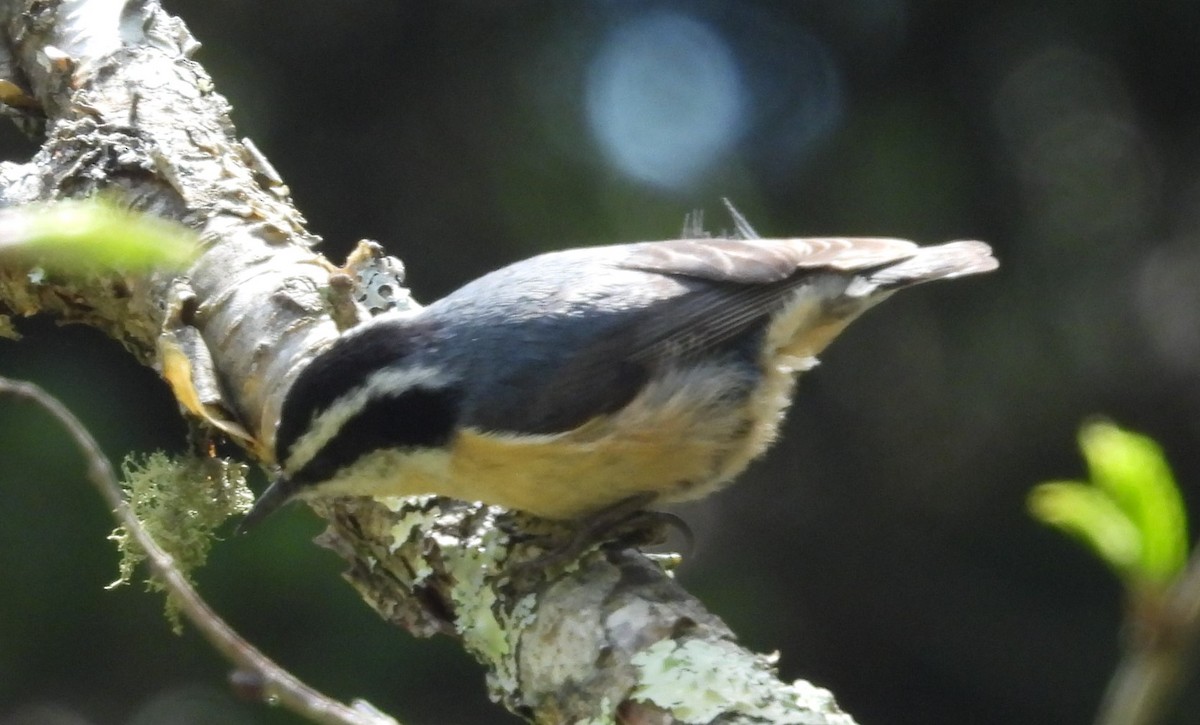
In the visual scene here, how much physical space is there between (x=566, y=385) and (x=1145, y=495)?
4.03 feet

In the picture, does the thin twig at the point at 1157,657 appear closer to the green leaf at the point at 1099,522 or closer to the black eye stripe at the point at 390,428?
the green leaf at the point at 1099,522

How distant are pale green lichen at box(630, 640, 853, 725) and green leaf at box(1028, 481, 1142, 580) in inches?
27.9

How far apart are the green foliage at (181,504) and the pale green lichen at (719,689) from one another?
0.76 metres

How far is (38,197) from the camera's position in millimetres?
2127

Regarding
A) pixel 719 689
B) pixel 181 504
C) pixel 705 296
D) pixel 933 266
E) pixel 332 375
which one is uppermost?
pixel 933 266

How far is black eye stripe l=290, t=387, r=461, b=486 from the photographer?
176 cm

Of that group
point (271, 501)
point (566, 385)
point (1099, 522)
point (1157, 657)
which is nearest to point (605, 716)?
point (566, 385)

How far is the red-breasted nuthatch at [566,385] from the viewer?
178 centimetres

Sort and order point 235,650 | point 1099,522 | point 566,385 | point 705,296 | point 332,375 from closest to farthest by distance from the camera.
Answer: point 1099,522 → point 235,650 → point 332,375 → point 566,385 → point 705,296

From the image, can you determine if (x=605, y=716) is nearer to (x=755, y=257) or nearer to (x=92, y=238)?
(x=755, y=257)

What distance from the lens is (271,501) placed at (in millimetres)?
1837

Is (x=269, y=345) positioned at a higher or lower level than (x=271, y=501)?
higher

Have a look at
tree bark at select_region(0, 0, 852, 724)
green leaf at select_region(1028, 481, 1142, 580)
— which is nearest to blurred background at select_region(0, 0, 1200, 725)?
tree bark at select_region(0, 0, 852, 724)

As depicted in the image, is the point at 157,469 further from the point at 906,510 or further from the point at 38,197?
the point at 906,510
